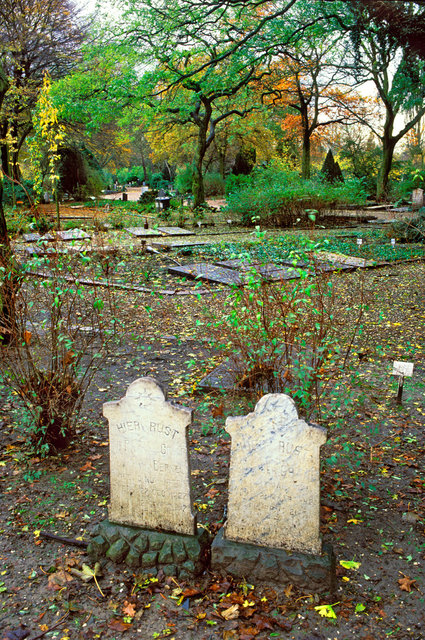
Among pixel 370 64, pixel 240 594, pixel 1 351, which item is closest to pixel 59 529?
pixel 240 594

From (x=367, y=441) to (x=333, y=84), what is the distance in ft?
98.0

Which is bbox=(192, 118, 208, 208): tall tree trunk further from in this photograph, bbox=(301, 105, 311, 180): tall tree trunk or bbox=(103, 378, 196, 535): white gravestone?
bbox=(103, 378, 196, 535): white gravestone

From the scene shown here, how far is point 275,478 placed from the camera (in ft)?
9.42

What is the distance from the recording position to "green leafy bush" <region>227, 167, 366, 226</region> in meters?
17.5

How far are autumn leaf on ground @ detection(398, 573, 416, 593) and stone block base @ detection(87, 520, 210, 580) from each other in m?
1.03

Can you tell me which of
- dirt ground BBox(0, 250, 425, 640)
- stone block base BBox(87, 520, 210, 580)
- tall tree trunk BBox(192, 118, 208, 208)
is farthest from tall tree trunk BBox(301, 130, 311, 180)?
stone block base BBox(87, 520, 210, 580)

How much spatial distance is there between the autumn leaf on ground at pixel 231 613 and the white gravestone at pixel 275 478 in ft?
1.23

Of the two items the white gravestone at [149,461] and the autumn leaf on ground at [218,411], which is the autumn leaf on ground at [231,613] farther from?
the autumn leaf on ground at [218,411]

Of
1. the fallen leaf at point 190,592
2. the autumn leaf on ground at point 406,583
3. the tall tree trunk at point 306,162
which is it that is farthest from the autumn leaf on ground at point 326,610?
the tall tree trunk at point 306,162

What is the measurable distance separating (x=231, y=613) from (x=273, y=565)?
1.13 feet

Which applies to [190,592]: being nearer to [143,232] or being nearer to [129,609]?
[129,609]

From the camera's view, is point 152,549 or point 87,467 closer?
point 152,549

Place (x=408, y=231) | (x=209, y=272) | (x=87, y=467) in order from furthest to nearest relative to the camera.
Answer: (x=408, y=231)
(x=209, y=272)
(x=87, y=467)

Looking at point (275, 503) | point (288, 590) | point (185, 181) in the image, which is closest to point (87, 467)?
point (275, 503)
